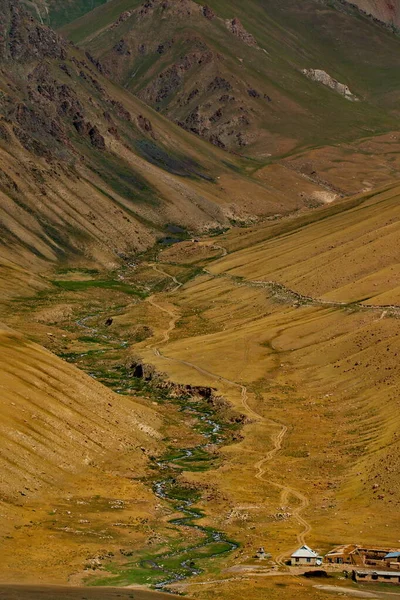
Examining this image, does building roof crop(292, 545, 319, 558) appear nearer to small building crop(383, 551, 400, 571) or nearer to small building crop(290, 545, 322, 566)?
small building crop(290, 545, 322, 566)

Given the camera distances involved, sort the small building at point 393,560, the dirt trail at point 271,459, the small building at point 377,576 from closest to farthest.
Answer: the small building at point 377,576, the small building at point 393,560, the dirt trail at point 271,459

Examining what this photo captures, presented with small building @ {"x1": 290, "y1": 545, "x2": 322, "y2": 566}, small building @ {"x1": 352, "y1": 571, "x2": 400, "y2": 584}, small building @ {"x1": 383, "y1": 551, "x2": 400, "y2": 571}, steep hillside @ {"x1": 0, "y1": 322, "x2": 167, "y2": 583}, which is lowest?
small building @ {"x1": 352, "y1": 571, "x2": 400, "y2": 584}

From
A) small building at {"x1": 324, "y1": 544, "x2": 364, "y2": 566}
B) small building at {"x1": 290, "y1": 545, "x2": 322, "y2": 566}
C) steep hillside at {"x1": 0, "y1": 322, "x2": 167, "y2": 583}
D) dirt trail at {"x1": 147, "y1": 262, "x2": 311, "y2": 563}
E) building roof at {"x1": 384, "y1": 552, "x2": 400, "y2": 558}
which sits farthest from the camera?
dirt trail at {"x1": 147, "y1": 262, "x2": 311, "y2": 563}

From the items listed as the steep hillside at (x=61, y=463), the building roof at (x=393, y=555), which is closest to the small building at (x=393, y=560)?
the building roof at (x=393, y=555)

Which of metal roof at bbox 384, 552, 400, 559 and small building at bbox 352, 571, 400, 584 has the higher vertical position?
metal roof at bbox 384, 552, 400, 559

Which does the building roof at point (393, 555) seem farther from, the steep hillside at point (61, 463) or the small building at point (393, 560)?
the steep hillside at point (61, 463)

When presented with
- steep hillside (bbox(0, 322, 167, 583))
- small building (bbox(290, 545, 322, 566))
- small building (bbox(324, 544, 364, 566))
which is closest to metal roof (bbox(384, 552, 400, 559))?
small building (bbox(324, 544, 364, 566))

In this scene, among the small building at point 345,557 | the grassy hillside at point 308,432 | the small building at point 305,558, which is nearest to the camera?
the small building at point 305,558

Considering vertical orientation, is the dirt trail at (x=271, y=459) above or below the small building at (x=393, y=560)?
above
